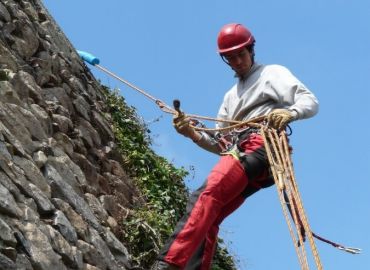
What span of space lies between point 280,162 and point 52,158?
5.33ft

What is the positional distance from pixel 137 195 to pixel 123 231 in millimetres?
823

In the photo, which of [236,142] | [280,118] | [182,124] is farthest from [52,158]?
[280,118]

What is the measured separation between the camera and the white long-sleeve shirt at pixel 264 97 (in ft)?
17.2

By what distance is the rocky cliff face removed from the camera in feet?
15.0

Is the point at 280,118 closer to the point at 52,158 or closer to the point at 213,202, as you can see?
the point at 213,202

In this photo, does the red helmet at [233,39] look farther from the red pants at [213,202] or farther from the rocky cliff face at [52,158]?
the rocky cliff face at [52,158]

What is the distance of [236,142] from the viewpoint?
17.0ft

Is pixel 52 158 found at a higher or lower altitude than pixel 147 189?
lower

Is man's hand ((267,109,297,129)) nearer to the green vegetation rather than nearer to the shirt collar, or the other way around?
the shirt collar

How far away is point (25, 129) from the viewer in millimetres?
5480

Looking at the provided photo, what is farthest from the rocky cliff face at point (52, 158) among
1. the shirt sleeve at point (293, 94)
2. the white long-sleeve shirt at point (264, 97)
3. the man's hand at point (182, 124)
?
the shirt sleeve at point (293, 94)

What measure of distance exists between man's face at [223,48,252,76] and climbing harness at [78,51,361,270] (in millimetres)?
356

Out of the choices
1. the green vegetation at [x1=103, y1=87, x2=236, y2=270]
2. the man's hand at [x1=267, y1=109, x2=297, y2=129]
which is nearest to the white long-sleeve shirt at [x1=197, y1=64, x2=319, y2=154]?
the man's hand at [x1=267, y1=109, x2=297, y2=129]

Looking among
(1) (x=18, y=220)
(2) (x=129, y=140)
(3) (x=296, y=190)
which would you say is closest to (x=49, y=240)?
(1) (x=18, y=220)
